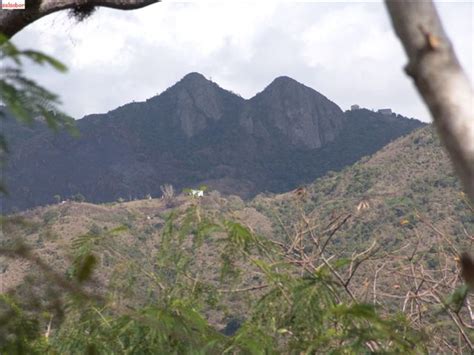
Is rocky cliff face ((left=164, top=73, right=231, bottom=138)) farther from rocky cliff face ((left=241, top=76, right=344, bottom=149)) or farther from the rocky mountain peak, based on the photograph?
rocky cliff face ((left=241, top=76, right=344, bottom=149))

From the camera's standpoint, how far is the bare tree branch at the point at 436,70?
25.8 inches

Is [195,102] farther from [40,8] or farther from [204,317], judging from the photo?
[204,317]

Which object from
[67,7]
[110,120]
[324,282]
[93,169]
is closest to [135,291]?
[324,282]

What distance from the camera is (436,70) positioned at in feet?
2.31

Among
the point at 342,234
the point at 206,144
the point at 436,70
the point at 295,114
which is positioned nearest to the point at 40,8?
the point at 436,70

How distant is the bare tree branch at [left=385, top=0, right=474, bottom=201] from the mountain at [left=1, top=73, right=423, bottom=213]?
87.6m

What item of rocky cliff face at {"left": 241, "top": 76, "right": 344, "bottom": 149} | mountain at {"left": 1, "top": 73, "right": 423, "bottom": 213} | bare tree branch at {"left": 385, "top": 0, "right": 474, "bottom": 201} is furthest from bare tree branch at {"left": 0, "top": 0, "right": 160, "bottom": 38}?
rocky cliff face at {"left": 241, "top": 76, "right": 344, "bottom": 149}

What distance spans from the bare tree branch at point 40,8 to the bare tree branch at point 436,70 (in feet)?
8.48

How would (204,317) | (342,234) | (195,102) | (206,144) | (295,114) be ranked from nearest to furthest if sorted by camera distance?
(204,317), (342,234), (206,144), (295,114), (195,102)

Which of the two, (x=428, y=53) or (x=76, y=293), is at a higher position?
(x=428, y=53)

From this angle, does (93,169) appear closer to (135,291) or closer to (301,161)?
(301,161)

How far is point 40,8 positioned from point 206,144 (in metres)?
99.2

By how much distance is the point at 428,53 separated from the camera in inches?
27.9

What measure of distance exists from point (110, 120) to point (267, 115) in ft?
76.5
